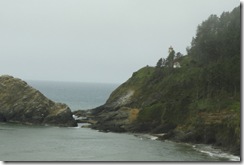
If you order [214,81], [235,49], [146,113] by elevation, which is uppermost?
[235,49]

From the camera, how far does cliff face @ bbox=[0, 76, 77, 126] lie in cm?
10450

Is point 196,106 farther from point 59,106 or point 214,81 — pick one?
point 59,106

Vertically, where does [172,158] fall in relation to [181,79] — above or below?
below

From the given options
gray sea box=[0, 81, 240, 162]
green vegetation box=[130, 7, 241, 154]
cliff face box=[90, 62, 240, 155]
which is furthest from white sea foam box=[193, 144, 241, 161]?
green vegetation box=[130, 7, 241, 154]

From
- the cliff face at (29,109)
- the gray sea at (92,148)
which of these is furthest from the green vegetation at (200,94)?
the cliff face at (29,109)

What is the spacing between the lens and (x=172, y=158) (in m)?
60.7

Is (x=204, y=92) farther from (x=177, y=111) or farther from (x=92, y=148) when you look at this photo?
(x=92, y=148)

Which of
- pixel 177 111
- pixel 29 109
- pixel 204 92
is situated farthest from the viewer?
pixel 29 109

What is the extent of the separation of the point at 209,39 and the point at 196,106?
26.6 metres

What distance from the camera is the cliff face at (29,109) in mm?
104500

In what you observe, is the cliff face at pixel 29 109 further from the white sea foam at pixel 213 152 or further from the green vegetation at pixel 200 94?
the white sea foam at pixel 213 152

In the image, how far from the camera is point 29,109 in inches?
4188

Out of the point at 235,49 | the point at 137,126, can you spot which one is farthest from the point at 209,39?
the point at 137,126

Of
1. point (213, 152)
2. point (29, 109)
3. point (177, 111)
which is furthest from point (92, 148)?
point (29, 109)
